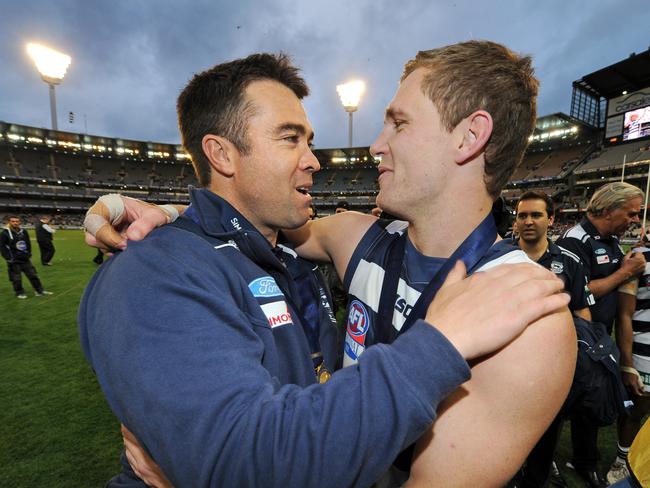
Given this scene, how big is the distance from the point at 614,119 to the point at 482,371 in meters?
52.2

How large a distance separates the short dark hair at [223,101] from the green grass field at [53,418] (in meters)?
3.23

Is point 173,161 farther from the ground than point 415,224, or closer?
farther from the ground

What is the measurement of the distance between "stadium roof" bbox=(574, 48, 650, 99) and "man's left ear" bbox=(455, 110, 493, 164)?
44.7 meters

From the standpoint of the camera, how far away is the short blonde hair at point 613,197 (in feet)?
11.9

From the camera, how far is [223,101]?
1.83 m

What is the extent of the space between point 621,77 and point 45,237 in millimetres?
51443

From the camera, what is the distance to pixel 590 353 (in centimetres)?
241

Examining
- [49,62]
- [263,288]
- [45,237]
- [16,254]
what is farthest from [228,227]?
[49,62]

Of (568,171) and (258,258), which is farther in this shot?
(568,171)

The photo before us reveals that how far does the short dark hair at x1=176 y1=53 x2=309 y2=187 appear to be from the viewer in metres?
1.80

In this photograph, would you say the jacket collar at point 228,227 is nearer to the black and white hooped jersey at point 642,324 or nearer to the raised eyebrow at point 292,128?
the raised eyebrow at point 292,128

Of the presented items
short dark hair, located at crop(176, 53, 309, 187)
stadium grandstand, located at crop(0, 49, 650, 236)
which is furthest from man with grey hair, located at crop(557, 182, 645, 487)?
stadium grandstand, located at crop(0, 49, 650, 236)

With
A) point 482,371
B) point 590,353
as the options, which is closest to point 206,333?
point 482,371

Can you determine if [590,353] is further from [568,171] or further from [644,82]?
[568,171]
